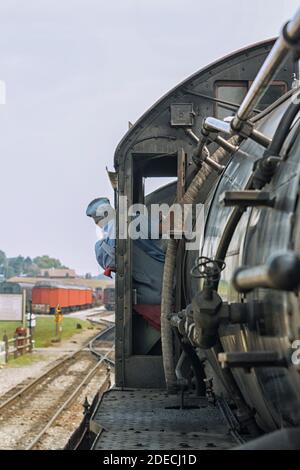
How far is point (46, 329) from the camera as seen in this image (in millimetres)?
38875

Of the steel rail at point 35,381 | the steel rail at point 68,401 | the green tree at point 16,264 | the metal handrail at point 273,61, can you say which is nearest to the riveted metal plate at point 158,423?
the metal handrail at point 273,61

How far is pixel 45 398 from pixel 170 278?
431 inches

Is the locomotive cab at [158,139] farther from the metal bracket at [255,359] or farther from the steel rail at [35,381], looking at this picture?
the steel rail at [35,381]

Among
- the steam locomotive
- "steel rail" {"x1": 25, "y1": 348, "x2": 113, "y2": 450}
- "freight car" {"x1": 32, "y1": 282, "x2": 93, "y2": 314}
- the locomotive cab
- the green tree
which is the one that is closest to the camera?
the steam locomotive

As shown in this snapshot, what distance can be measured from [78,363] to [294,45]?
864 inches

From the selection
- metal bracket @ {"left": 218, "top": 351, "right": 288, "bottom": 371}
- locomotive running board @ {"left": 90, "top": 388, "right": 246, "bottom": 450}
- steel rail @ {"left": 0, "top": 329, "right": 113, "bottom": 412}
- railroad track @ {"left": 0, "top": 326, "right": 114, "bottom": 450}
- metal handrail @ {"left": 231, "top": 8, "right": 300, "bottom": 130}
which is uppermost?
metal handrail @ {"left": 231, "top": 8, "right": 300, "bottom": 130}

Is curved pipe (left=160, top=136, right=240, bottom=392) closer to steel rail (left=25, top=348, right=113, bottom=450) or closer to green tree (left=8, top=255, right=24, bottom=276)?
steel rail (left=25, top=348, right=113, bottom=450)

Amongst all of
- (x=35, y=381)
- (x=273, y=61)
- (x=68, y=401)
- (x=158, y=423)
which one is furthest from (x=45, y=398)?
(x=273, y=61)

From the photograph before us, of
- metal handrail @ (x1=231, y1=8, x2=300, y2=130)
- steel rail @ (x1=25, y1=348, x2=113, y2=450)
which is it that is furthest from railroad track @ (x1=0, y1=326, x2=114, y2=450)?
metal handrail @ (x1=231, y1=8, x2=300, y2=130)

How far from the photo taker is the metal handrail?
221 centimetres

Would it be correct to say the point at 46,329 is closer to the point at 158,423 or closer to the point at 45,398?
the point at 45,398

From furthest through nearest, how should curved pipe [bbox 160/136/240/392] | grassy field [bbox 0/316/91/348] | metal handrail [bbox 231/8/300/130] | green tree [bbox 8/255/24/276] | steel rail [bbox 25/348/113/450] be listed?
1. green tree [bbox 8/255/24/276]
2. grassy field [bbox 0/316/91/348]
3. steel rail [bbox 25/348/113/450]
4. curved pipe [bbox 160/136/240/392]
5. metal handrail [bbox 231/8/300/130]

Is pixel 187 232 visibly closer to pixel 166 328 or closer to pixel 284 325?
pixel 166 328

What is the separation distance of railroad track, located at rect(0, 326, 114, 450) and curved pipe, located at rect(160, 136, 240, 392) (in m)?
5.49
